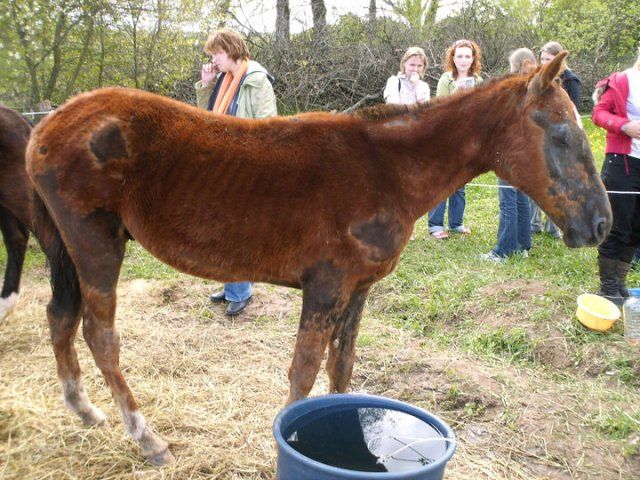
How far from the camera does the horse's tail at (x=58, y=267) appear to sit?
2.92m

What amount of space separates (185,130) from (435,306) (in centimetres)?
313

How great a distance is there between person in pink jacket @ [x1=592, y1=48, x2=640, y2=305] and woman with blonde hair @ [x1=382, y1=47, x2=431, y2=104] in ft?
6.85

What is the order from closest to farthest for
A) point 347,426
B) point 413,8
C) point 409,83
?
point 347,426 → point 409,83 → point 413,8

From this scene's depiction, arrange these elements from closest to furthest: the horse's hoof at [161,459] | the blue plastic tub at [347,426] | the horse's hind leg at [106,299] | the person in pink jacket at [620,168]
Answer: the blue plastic tub at [347,426]
the horse's hind leg at [106,299]
the horse's hoof at [161,459]
the person in pink jacket at [620,168]

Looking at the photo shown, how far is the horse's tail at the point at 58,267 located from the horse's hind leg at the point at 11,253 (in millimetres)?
1705

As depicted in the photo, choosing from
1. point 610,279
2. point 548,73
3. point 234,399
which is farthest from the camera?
point 610,279

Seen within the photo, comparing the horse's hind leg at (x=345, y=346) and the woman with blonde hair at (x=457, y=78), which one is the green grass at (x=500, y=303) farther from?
the horse's hind leg at (x=345, y=346)

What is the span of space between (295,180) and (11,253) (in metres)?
3.12

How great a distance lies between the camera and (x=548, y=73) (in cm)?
244

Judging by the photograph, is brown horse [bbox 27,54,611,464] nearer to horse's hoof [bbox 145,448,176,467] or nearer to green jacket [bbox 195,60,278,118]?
horse's hoof [bbox 145,448,176,467]

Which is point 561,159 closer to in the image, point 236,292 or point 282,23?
point 236,292

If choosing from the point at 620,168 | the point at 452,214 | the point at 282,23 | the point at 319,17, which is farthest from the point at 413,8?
the point at 620,168

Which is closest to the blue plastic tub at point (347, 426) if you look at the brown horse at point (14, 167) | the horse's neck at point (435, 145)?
the horse's neck at point (435, 145)

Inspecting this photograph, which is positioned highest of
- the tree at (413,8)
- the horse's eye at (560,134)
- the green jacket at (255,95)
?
the tree at (413,8)
